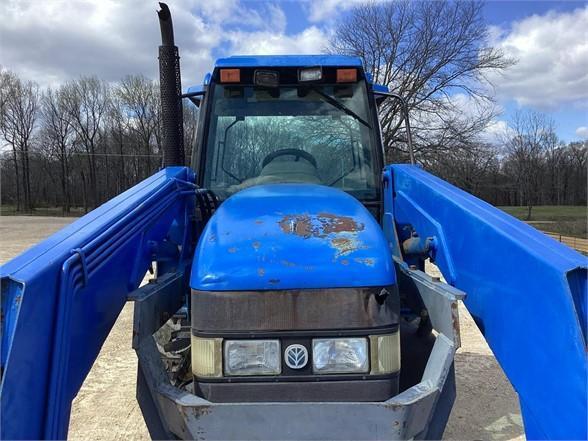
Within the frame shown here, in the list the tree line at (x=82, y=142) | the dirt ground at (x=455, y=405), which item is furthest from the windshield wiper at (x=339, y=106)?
the tree line at (x=82, y=142)

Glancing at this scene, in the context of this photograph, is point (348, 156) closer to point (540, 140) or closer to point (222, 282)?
point (222, 282)

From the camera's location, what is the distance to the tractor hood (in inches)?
74.7

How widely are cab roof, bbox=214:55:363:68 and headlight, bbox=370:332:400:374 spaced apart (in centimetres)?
199

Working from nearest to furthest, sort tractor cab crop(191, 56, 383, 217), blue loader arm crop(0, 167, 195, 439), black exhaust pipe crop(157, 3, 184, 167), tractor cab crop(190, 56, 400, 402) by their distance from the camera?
1. blue loader arm crop(0, 167, 195, 439)
2. tractor cab crop(190, 56, 400, 402)
3. tractor cab crop(191, 56, 383, 217)
4. black exhaust pipe crop(157, 3, 184, 167)

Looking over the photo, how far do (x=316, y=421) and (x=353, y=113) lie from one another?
2.15 metres

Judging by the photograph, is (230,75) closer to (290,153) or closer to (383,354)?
(290,153)

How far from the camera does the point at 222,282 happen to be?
1.90 meters

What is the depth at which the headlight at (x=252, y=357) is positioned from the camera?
189 centimetres

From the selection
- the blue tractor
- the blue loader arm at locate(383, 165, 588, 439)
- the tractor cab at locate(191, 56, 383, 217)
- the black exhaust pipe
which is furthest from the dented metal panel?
the black exhaust pipe

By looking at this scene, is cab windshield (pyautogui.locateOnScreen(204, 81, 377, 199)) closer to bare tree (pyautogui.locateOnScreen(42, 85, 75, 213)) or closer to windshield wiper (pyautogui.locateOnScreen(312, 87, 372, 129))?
windshield wiper (pyautogui.locateOnScreen(312, 87, 372, 129))

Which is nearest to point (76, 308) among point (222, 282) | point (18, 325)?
point (18, 325)

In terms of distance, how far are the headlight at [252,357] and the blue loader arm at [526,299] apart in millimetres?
972

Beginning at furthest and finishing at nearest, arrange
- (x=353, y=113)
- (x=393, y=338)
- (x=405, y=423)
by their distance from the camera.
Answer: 1. (x=353, y=113)
2. (x=393, y=338)
3. (x=405, y=423)

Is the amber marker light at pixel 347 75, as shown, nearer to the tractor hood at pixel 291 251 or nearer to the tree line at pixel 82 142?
the tractor hood at pixel 291 251
